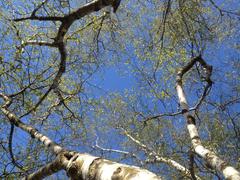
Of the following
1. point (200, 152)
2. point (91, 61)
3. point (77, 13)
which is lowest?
point (200, 152)

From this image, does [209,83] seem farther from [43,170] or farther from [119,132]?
[119,132]

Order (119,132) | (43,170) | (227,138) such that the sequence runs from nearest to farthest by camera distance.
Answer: (43,170) < (227,138) < (119,132)

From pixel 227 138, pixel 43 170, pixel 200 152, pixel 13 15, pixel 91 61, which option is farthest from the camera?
pixel 227 138

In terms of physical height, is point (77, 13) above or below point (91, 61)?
below

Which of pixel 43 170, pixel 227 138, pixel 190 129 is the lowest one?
pixel 43 170

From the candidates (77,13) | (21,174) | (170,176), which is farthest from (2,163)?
(170,176)

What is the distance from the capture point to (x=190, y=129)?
634 cm

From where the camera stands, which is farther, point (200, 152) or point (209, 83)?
point (209, 83)

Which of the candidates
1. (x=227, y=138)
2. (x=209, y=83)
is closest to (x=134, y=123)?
(x=227, y=138)

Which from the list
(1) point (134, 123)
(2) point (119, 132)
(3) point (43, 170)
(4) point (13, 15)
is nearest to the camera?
(3) point (43, 170)

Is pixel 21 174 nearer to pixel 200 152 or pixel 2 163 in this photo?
pixel 2 163

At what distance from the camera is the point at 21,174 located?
8109 millimetres

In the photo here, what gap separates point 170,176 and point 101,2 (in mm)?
8572

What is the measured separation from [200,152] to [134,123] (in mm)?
10109
